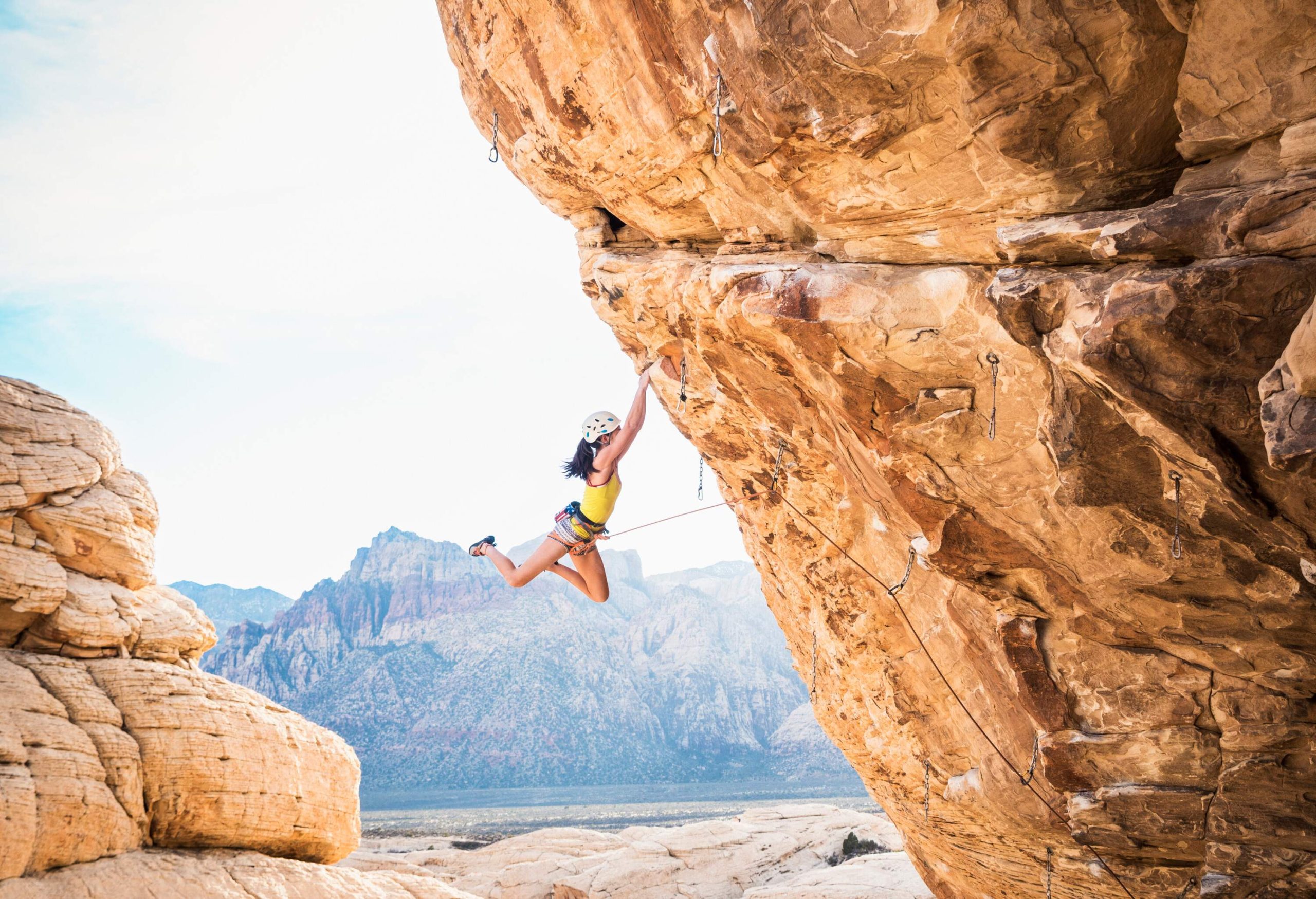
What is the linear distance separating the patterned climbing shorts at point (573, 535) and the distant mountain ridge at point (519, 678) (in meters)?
71.9

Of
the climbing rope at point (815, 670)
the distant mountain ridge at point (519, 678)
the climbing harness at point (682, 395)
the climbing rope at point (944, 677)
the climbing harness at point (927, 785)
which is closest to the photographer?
the climbing rope at point (944, 677)

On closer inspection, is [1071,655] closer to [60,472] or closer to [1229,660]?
[1229,660]

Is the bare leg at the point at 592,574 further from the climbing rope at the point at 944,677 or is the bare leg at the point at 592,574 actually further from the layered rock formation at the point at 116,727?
the layered rock formation at the point at 116,727

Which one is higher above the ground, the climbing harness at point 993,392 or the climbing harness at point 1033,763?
the climbing harness at point 993,392

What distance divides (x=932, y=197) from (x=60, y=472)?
11.4 metres

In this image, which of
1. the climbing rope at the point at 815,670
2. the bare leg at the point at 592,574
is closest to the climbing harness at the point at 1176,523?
the climbing rope at the point at 815,670

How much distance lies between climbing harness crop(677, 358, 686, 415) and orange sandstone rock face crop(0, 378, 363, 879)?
23.7 feet

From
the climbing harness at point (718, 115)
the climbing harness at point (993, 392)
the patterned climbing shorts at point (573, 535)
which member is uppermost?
the climbing harness at point (718, 115)

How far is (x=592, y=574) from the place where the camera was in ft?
33.7

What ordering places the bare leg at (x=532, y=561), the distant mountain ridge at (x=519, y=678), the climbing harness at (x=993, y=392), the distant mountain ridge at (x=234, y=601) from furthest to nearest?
the distant mountain ridge at (x=234, y=601)
the distant mountain ridge at (x=519, y=678)
the bare leg at (x=532, y=561)
the climbing harness at (x=993, y=392)

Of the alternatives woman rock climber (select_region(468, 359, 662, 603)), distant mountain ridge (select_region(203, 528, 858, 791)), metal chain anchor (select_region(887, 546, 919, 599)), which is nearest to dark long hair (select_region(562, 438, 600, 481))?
woman rock climber (select_region(468, 359, 662, 603))

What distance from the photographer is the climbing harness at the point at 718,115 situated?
21.4 ft

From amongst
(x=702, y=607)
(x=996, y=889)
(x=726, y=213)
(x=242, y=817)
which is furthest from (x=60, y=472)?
(x=702, y=607)

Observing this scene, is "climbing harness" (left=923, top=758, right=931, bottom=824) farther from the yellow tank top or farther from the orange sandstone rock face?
the orange sandstone rock face
